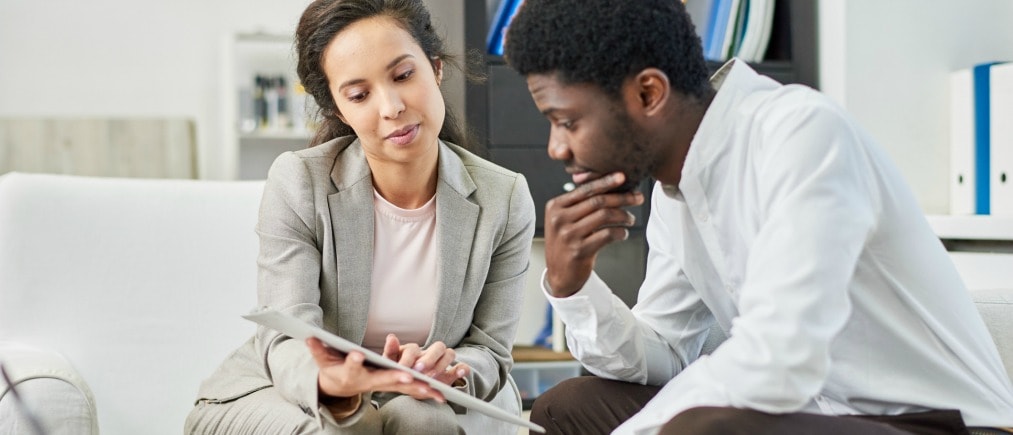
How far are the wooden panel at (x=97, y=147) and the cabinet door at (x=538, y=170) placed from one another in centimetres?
221

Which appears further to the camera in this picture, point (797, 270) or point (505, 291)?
point (505, 291)

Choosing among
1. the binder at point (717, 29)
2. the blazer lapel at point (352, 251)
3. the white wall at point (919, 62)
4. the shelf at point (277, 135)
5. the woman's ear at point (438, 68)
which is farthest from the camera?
the shelf at point (277, 135)

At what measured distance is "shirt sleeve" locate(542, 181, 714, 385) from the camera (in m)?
1.30

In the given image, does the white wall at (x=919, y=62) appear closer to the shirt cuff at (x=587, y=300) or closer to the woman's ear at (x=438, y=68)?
the woman's ear at (x=438, y=68)

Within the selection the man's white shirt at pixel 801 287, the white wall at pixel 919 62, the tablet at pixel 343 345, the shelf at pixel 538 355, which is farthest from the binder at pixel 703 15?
the tablet at pixel 343 345

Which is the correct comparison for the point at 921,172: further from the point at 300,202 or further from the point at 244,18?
the point at 244,18

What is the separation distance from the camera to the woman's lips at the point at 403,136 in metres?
1.59

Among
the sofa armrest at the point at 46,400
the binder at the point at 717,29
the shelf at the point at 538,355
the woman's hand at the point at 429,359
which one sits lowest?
the shelf at the point at 538,355

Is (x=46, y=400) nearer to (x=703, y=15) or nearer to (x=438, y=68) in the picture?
(x=438, y=68)

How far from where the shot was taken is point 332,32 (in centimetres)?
164

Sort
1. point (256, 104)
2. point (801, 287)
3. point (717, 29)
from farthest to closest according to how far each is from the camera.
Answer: point (256, 104) → point (717, 29) → point (801, 287)

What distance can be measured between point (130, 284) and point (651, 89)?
3.88 ft

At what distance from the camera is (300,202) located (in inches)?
62.5

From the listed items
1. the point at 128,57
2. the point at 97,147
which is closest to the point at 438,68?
the point at 97,147
